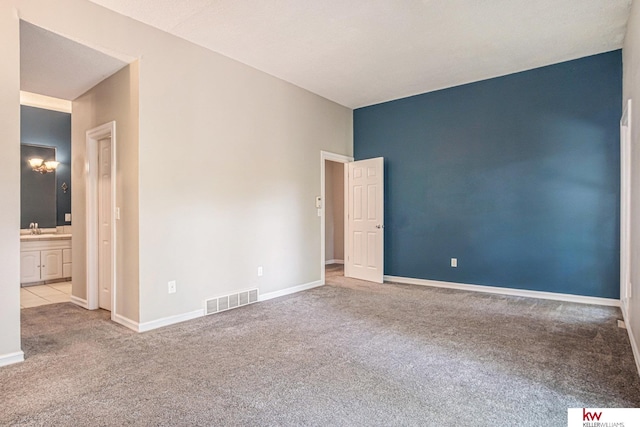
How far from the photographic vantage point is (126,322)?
350 cm

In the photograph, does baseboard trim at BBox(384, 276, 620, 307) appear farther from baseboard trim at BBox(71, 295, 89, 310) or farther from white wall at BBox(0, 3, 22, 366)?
white wall at BBox(0, 3, 22, 366)

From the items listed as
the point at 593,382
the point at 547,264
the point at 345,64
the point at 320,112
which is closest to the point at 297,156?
the point at 320,112

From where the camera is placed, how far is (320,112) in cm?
558

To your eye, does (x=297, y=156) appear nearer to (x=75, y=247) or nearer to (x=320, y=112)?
(x=320, y=112)

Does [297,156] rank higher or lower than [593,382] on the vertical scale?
higher

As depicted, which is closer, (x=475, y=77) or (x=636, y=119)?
(x=636, y=119)

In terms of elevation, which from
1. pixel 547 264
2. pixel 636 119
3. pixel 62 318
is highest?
pixel 636 119

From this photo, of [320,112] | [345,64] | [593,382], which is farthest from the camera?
[320,112]

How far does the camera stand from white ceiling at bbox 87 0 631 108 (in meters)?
3.13

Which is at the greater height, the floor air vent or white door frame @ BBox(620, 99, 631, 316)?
white door frame @ BBox(620, 99, 631, 316)

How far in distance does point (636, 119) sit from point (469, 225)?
98.6 inches

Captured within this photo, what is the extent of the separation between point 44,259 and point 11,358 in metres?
3.76

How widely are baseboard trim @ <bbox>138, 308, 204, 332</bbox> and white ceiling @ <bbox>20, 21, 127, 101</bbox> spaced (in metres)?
2.52

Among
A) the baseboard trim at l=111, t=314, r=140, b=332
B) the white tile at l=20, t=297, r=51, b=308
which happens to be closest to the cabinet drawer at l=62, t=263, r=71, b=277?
the white tile at l=20, t=297, r=51, b=308
